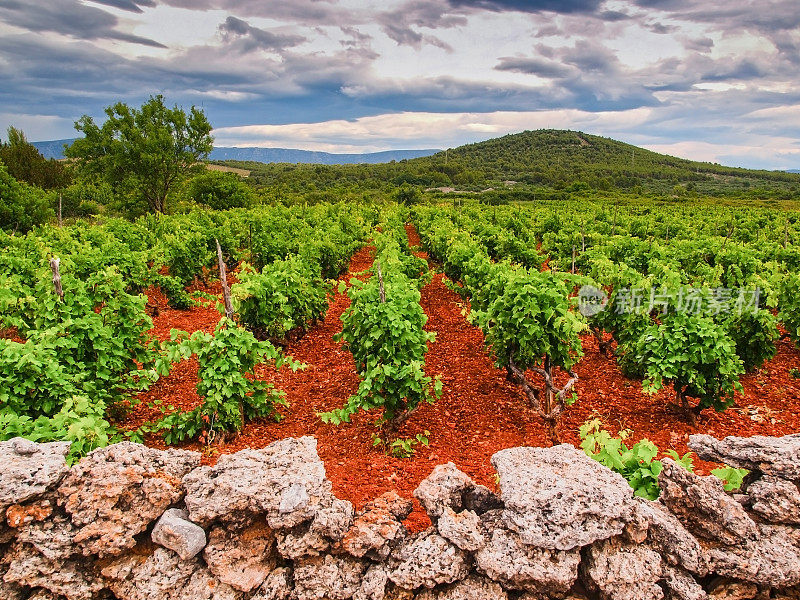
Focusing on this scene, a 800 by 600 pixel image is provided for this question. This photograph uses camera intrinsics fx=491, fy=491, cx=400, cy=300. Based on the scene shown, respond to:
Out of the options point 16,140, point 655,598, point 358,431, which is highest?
point 16,140

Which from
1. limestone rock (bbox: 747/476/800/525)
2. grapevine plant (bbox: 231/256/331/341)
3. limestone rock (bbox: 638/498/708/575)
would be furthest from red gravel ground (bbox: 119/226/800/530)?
limestone rock (bbox: 747/476/800/525)

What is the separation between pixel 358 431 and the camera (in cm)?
801

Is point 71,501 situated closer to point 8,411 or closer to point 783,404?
point 8,411

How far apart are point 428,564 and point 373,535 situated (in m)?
0.49

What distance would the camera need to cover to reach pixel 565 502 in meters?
3.88

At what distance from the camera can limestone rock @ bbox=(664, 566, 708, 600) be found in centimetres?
377

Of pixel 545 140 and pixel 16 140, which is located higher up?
pixel 545 140

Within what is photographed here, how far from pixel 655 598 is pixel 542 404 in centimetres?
515

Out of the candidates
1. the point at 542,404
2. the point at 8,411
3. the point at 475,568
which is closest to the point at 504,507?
the point at 475,568

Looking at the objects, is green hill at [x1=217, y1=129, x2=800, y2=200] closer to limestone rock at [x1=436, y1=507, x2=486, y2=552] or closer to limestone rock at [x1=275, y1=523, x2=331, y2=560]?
limestone rock at [x1=436, y1=507, x2=486, y2=552]

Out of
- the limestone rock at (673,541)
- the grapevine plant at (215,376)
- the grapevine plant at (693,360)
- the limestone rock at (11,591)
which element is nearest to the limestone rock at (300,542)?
the limestone rock at (11,591)

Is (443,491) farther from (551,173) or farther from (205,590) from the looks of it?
(551,173)

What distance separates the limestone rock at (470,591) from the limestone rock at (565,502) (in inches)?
19.6

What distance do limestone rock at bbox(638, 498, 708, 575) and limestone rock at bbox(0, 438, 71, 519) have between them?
4803 mm
